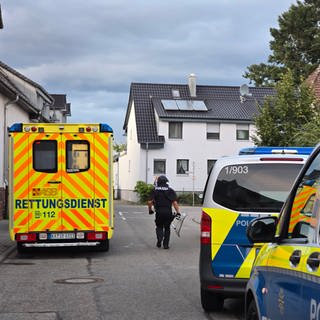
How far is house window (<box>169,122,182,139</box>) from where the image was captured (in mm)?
50094

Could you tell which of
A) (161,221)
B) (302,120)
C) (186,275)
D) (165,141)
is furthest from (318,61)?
(186,275)

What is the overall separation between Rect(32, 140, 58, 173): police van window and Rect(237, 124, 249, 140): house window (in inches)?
1509

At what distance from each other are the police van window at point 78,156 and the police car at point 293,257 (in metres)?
9.41

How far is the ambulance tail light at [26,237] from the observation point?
13617mm

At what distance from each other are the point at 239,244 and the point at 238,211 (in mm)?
376

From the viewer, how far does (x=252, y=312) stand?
4.91 m

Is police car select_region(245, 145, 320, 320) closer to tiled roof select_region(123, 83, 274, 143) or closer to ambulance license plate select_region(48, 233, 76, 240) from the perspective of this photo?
ambulance license plate select_region(48, 233, 76, 240)

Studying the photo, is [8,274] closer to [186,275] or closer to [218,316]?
[186,275]

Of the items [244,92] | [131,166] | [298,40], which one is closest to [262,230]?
[244,92]

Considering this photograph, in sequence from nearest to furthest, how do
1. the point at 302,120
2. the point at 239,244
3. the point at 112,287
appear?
the point at 239,244, the point at 112,287, the point at 302,120

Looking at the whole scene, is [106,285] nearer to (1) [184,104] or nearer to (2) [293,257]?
(2) [293,257]

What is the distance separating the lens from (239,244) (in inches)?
293

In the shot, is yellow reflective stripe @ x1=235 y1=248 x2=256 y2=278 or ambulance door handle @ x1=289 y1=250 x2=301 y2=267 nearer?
ambulance door handle @ x1=289 y1=250 x2=301 y2=267

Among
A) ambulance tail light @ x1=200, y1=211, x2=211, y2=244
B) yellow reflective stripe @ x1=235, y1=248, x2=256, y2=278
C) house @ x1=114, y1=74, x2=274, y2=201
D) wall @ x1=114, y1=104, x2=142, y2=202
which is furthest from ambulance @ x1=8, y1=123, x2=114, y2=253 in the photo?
wall @ x1=114, y1=104, x2=142, y2=202
